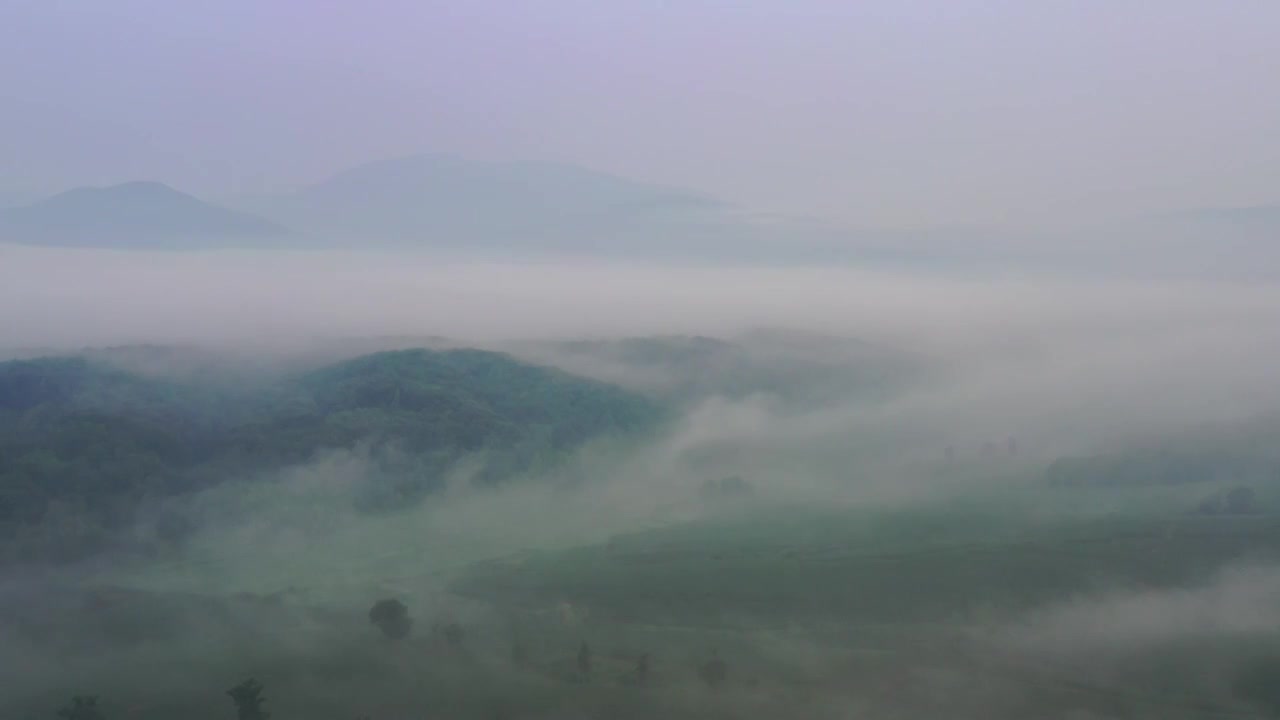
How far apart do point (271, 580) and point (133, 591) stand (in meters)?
3.23

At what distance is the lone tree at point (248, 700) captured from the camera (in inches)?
685

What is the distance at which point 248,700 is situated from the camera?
17719 mm

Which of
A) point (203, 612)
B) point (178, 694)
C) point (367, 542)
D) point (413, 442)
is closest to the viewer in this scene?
point (178, 694)

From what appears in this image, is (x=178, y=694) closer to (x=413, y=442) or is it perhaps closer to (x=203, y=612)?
(x=203, y=612)

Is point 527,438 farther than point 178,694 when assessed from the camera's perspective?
Yes

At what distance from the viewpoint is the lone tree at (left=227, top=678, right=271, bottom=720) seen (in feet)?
57.1

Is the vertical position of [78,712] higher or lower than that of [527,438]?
lower

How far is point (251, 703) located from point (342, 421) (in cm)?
1843

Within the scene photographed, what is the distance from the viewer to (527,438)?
126 ft

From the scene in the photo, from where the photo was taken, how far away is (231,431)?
33219 millimetres

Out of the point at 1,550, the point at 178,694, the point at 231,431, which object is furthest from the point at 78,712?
the point at 231,431

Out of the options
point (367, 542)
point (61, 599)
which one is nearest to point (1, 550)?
point (61, 599)

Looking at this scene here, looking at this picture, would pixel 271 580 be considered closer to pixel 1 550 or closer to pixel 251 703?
pixel 1 550

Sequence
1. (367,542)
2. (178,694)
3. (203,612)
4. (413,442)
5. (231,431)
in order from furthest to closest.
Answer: (413,442) < (231,431) < (367,542) < (203,612) < (178,694)
